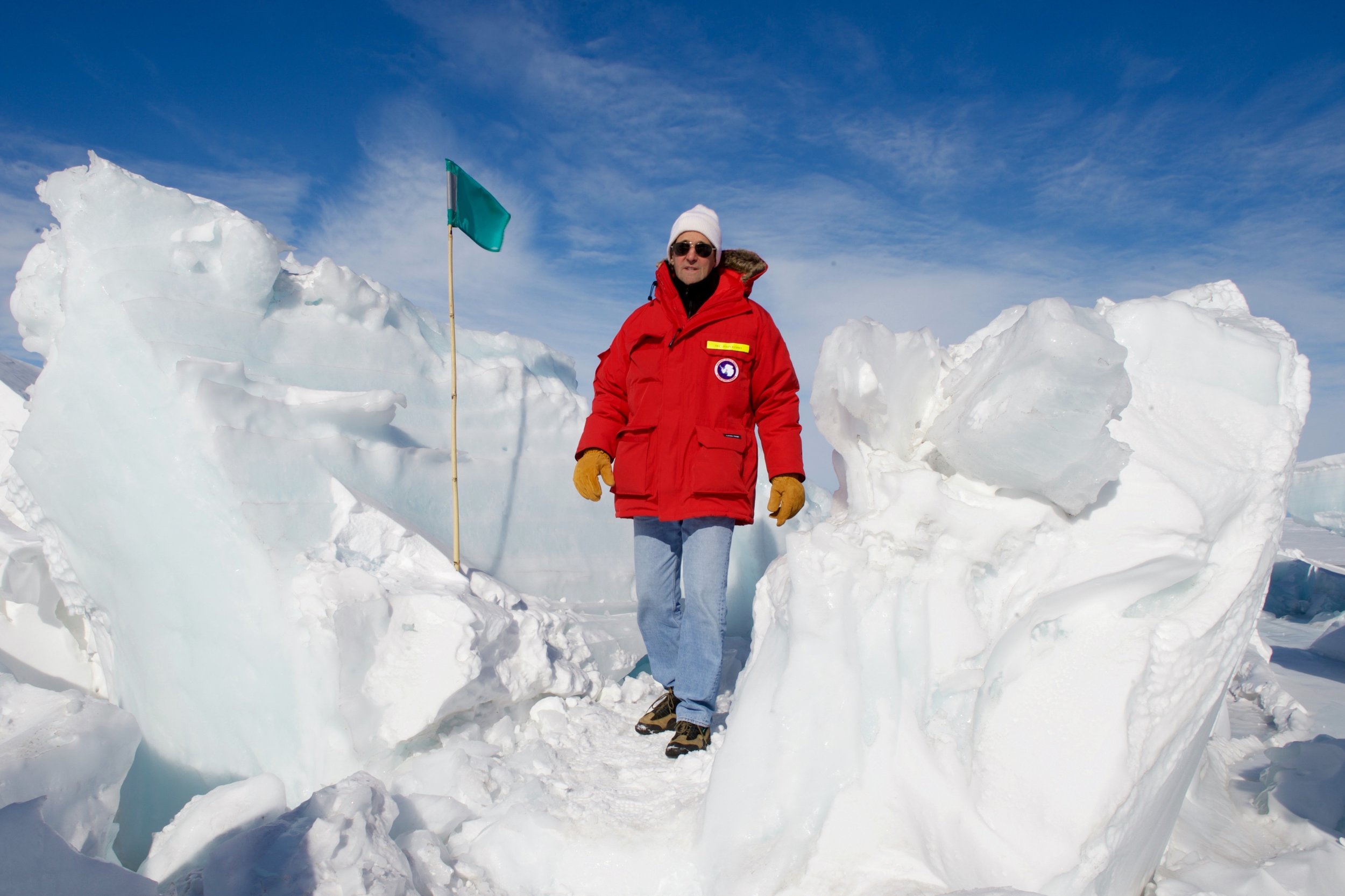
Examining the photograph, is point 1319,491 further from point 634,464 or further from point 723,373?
point 634,464

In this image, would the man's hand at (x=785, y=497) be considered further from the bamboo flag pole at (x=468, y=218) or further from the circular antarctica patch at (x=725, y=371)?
the bamboo flag pole at (x=468, y=218)

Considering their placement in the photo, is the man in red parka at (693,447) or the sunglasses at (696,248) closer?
the man in red parka at (693,447)

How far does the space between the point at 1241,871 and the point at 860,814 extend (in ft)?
3.01

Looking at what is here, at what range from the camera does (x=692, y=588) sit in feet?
8.77

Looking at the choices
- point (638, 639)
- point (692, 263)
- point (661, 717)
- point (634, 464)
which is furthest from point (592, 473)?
point (638, 639)

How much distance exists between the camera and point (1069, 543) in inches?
77.3

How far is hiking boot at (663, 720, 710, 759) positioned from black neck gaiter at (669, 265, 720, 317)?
4.66 feet

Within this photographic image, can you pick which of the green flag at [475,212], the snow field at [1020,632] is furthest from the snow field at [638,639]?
the green flag at [475,212]

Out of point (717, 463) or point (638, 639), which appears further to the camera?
point (638, 639)

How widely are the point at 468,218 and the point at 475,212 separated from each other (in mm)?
83

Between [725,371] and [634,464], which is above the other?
[725,371]

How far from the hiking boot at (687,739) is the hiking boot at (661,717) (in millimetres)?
150

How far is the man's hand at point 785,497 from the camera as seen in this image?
2.65 meters

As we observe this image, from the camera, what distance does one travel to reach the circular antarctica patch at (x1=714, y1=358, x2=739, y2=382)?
2656 millimetres
